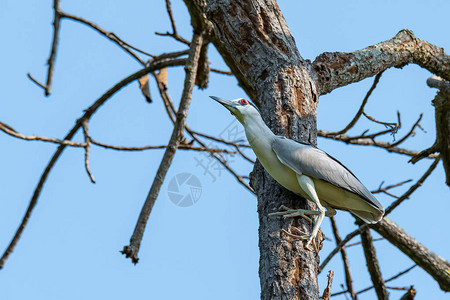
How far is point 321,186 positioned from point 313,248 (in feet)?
2.21

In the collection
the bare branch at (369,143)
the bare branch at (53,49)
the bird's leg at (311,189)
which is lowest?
the bare branch at (53,49)

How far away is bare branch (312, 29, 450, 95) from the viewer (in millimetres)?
5316

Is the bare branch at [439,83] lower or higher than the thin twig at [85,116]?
higher

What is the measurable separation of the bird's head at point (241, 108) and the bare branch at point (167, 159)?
75 centimetres

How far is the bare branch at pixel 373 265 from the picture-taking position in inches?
241

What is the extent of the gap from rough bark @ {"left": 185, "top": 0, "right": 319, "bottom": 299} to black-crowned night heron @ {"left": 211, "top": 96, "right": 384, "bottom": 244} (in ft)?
0.48

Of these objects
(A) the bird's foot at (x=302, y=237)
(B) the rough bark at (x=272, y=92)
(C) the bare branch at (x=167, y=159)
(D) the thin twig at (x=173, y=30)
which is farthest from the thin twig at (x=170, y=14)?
(A) the bird's foot at (x=302, y=237)

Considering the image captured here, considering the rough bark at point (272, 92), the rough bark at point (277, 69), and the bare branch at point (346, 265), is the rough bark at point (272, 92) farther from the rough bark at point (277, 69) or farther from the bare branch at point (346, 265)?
the bare branch at point (346, 265)

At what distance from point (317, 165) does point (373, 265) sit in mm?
2353

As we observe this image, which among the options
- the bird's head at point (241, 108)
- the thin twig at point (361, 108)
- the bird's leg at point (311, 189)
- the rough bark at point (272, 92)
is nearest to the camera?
the rough bark at point (272, 92)

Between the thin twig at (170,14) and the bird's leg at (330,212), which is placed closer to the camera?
the bird's leg at (330,212)

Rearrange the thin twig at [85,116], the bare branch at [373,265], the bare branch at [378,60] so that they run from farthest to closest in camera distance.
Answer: the bare branch at [373,265] → the bare branch at [378,60] → the thin twig at [85,116]

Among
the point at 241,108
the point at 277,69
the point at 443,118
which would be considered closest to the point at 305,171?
the point at 241,108

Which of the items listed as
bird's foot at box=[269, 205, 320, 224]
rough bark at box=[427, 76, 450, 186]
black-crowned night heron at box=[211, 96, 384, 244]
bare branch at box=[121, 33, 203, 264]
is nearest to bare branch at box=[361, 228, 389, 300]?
rough bark at box=[427, 76, 450, 186]
